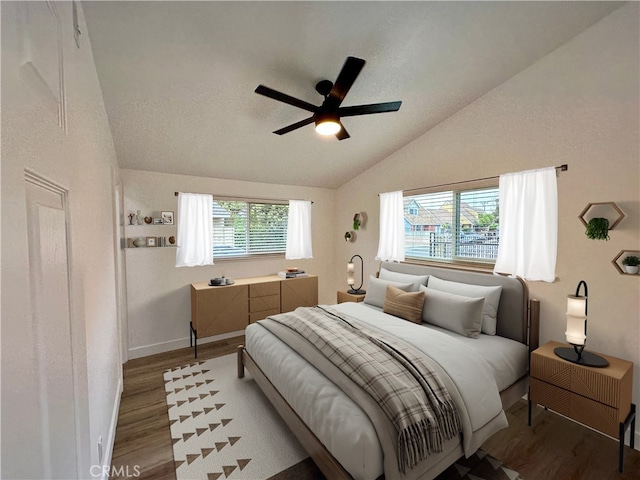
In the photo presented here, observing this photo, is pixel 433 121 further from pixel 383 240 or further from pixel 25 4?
pixel 25 4

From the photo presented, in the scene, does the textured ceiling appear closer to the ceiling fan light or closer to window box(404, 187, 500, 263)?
the ceiling fan light

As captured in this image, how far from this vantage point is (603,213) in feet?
→ 7.50

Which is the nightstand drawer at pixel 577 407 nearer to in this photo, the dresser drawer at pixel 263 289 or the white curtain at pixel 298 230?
the dresser drawer at pixel 263 289

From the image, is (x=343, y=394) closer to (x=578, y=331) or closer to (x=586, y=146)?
(x=578, y=331)

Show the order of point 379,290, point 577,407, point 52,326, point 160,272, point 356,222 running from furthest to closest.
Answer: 1. point 356,222
2. point 160,272
3. point 379,290
4. point 577,407
5. point 52,326

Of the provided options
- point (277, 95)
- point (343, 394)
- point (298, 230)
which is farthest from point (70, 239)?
point (298, 230)

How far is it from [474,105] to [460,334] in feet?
7.86

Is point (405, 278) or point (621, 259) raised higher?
point (621, 259)

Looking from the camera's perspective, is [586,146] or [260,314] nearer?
[586,146]

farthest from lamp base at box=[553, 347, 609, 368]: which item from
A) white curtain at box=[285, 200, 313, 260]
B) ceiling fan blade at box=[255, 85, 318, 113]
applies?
white curtain at box=[285, 200, 313, 260]

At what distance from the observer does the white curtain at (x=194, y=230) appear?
12.4ft

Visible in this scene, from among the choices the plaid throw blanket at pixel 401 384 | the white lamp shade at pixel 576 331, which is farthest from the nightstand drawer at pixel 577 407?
the plaid throw blanket at pixel 401 384

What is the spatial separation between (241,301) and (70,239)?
2.87 m

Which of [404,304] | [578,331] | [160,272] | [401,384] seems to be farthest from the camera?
[160,272]
